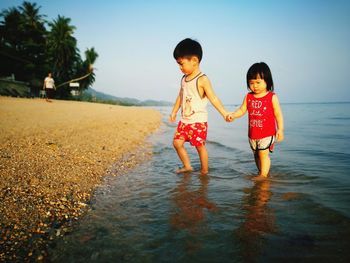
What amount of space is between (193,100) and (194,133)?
1.48ft

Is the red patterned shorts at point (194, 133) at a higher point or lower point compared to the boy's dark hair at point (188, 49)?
lower

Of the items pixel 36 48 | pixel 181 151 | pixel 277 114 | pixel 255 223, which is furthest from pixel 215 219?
pixel 36 48

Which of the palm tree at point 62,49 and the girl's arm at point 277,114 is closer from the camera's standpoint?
the girl's arm at point 277,114

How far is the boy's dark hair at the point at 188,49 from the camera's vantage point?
349 centimetres

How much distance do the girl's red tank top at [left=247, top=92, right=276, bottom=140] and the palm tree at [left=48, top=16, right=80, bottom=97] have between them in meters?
37.0

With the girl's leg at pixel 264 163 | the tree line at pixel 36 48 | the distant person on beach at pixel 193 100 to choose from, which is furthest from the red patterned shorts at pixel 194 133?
the tree line at pixel 36 48

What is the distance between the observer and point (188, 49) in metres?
3.49

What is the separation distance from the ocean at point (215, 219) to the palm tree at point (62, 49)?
3722cm

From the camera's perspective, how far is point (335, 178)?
3314 mm

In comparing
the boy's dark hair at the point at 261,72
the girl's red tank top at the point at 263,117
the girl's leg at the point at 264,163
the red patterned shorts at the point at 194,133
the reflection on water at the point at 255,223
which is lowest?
the reflection on water at the point at 255,223

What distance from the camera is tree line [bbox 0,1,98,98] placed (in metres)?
31.3

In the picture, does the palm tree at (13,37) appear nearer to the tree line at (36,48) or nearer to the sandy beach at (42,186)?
the tree line at (36,48)

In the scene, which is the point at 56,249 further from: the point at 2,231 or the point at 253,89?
the point at 253,89

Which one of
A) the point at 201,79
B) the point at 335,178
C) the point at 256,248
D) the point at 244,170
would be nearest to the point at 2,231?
the point at 256,248
